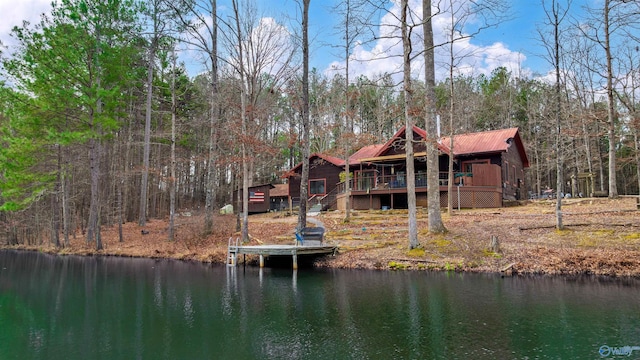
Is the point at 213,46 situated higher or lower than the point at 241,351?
higher

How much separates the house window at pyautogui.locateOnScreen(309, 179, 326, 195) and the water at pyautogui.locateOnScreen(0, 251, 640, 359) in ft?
71.5

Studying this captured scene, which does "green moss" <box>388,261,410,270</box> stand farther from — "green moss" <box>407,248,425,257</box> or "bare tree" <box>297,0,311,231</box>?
"bare tree" <box>297,0,311,231</box>

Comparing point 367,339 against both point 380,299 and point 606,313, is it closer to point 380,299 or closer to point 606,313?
point 380,299

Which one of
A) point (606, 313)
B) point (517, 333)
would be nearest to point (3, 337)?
point (517, 333)

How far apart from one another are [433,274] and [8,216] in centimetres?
2758

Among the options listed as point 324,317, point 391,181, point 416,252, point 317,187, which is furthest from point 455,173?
point 324,317

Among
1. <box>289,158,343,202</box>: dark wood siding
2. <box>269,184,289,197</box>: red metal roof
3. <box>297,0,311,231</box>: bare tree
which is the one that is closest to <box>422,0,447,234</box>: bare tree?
<box>297,0,311,231</box>: bare tree

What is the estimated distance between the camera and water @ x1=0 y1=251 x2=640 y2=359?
6398mm

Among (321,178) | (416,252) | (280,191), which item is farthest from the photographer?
(280,191)

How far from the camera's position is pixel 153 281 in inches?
512

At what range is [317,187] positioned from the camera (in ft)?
116

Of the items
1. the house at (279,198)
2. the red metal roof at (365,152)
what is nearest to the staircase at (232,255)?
the red metal roof at (365,152)

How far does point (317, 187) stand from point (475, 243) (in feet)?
73.5

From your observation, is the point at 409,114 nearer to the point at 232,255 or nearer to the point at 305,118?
the point at 305,118
